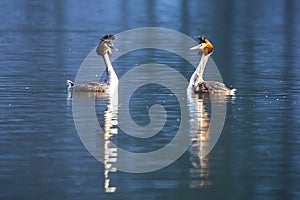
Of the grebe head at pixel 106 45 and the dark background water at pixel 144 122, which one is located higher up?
the grebe head at pixel 106 45

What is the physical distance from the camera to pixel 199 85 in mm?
17047

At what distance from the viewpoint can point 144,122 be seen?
14.1 m

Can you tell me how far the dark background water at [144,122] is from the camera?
10.4 meters

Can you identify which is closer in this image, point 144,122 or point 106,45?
point 144,122

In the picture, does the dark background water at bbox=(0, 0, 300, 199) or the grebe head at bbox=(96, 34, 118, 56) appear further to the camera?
the grebe head at bbox=(96, 34, 118, 56)

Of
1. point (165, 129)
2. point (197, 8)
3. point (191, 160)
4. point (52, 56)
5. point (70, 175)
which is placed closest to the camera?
point (70, 175)

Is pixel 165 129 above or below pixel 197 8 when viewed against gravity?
below

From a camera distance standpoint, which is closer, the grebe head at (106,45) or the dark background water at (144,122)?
the dark background water at (144,122)

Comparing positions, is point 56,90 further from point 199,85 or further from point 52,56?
point 52,56

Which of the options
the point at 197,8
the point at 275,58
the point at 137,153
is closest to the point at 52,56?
the point at 275,58

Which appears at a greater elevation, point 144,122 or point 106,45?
point 106,45

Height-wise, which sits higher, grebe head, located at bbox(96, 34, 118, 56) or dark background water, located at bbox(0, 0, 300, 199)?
grebe head, located at bbox(96, 34, 118, 56)

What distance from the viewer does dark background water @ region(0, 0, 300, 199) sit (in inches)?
408

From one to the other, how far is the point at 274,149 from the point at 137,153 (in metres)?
1.65
